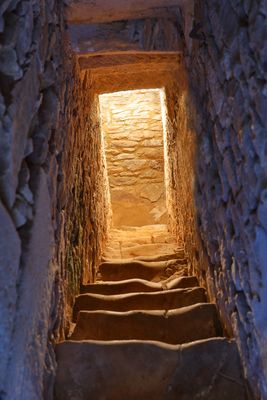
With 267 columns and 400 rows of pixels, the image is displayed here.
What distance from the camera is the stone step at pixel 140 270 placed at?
9.48 feet

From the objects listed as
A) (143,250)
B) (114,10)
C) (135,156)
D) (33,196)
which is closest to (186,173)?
(143,250)

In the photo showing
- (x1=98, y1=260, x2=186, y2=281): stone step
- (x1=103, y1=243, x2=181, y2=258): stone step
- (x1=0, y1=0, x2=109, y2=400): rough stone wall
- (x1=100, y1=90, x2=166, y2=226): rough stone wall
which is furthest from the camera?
(x1=100, y1=90, x2=166, y2=226): rough stone wall

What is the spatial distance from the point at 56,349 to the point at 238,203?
870mm

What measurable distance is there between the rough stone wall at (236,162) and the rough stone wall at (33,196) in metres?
0.66

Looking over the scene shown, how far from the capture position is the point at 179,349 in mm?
1701

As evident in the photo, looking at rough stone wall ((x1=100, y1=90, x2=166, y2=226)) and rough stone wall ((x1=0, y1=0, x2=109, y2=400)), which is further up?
rough stone wall ((x1=100, y1=90, x2=166, y2=226))

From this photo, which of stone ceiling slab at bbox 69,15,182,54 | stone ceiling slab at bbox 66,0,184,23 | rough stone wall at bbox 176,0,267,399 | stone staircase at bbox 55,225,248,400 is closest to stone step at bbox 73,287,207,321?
stone staircase at bbox 55,225,248,400

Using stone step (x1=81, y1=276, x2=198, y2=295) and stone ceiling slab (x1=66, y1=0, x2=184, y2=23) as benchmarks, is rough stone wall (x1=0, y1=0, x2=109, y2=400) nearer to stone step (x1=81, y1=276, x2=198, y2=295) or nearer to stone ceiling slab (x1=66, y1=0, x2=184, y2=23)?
stone ceiling slab (x1=66, y1=0, x2=184, y2=23)

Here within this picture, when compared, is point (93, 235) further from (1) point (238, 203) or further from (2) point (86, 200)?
(1) point (238, 203)

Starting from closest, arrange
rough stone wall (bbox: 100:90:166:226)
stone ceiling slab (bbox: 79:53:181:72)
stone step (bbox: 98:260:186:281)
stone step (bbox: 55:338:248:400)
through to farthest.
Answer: stone step (bbox: 55:338:248:400), stone ceiling slab (bbox: 79:53:181:72), stone step (bbox: 98:260:186:281), rough stone wall (bbox: 100:90:166:226)

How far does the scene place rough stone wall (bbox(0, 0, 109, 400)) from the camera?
1.21 metres

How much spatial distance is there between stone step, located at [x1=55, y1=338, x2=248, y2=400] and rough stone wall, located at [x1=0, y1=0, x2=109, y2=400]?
10 cm

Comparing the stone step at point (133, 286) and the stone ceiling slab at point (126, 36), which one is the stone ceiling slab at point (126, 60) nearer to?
the stone ceiling slab at point (126, 36)

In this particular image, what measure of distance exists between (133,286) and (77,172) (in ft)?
2.35
